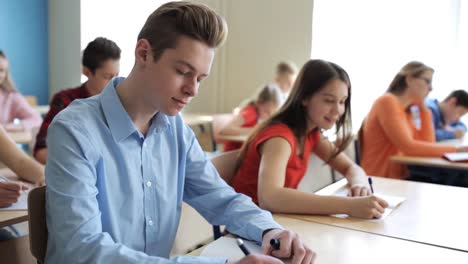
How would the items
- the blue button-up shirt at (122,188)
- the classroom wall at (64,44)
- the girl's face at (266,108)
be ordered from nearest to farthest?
1. the blue button-up shirt at (122,188)
2. the girl's face at (266,108)
3. the classroom wall at (64,44)

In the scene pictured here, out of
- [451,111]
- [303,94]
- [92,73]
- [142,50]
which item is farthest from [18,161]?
[451,111]

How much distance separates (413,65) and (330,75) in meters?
1.70

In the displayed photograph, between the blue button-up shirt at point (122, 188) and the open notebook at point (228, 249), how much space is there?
35 mm

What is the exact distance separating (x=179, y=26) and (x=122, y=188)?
0.43 metres

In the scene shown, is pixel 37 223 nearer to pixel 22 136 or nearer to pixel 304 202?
pixel 304 202

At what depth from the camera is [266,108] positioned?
434cm

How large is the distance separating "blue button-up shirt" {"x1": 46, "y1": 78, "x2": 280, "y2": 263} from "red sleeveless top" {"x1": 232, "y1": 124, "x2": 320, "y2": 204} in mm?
471

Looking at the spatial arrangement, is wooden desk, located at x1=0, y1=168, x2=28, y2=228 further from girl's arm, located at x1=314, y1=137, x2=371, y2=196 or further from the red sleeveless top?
girl's arm, located at x1=314, y1=137, x2=371, y2=196

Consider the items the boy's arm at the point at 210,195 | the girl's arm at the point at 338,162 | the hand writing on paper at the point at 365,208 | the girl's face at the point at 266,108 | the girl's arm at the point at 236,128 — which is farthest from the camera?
the girl's face at the point at 266,108

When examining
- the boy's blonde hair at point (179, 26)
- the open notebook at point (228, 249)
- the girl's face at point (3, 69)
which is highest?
the boy's blonde hair at point (179, 26)

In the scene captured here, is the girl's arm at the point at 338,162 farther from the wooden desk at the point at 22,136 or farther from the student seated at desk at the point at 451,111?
the student seated at desk at the point at 451,111

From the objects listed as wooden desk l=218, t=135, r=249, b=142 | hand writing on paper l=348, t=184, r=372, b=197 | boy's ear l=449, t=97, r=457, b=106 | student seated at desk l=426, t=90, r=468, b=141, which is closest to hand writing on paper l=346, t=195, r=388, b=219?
hand writing on paper l=348, t=184, r=372, b=197

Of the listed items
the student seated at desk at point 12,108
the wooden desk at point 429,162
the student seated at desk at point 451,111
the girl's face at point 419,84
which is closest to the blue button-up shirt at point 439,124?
the student seated at desk at point 451,111

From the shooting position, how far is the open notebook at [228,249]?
1229 mm
